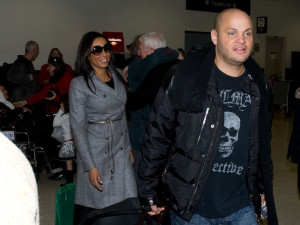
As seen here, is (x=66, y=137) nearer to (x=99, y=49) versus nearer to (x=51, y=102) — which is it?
(x=51, y=102)

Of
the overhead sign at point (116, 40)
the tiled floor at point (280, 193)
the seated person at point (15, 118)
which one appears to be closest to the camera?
the tiled floor at point (280, 193)

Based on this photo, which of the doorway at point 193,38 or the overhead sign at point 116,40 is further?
the doorway at point 193,38

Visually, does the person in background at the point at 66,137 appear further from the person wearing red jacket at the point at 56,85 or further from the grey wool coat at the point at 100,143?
the grey wool coat at the point at 100,143

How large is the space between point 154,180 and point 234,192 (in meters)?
0.40

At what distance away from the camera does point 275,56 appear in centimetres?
1878

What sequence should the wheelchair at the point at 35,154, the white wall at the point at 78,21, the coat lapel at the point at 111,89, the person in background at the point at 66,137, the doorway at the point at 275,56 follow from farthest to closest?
the doorway at the point at 275,56 < the white wall at the point at 78,21 < the wheelchair at the point at 35,154 < the person in background at the point at 66,137 < the coat lapel at the point at 111,89

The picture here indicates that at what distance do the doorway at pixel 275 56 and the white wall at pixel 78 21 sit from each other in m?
3.75

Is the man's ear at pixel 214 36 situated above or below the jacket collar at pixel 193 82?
above

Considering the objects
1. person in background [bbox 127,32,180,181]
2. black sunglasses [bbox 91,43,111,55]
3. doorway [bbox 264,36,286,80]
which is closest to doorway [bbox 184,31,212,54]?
doorway [bbox 264,36,286,80]

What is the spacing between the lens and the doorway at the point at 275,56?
18.5m

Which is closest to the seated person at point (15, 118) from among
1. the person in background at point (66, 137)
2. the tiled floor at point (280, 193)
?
the person in background at point (66, 137)

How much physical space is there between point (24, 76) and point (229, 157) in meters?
7.11

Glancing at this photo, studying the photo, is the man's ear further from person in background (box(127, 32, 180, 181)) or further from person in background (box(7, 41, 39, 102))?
person in background (box(7, 41, 39, 102))

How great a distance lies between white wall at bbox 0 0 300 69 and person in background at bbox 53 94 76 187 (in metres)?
5.45
